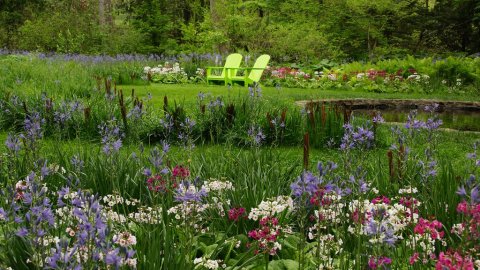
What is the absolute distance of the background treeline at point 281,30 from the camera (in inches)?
822

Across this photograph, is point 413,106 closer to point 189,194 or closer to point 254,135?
point 254,135

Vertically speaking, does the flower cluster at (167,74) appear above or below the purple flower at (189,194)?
below

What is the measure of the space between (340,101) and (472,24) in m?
15.2

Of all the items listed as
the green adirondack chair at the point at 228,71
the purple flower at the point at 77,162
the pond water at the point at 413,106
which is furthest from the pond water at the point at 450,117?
the purple flower at the point at 77,162

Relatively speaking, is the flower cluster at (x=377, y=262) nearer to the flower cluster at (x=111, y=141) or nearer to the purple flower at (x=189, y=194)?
the purple flower at (x=189, y=194)

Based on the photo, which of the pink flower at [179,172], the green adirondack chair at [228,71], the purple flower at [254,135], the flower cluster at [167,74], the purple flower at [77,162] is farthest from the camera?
the flower cluster at [167,74]

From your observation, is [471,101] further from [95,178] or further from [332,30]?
[332,30]

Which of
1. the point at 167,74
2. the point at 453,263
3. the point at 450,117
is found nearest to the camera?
the point at 453,263

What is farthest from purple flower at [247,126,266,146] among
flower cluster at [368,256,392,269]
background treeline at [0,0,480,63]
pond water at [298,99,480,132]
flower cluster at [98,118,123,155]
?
background treeline at [0,0,480,63]

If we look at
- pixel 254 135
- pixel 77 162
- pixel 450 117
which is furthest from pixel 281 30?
pixel 77 162

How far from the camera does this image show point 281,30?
66.9 ft

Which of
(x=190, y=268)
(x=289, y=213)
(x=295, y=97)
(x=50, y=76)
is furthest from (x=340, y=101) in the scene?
(x=190, y=268)

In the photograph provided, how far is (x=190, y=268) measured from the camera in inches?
85.6

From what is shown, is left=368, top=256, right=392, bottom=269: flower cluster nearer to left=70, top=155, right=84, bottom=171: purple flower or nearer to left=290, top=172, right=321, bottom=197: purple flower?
left=290, top=172, right=321, bottom=197: purple flower
